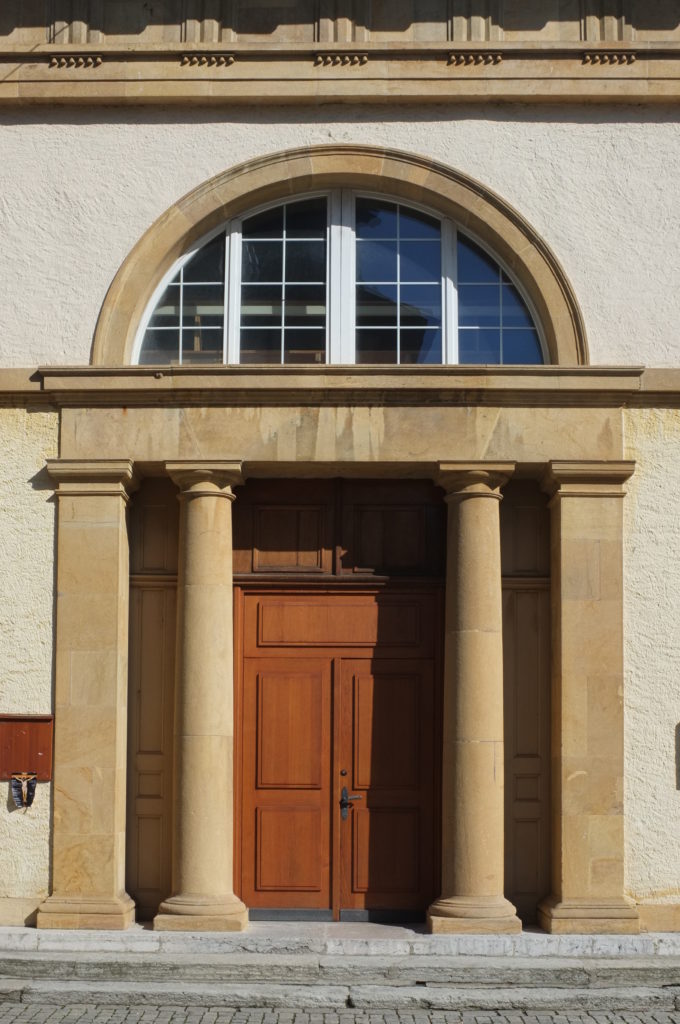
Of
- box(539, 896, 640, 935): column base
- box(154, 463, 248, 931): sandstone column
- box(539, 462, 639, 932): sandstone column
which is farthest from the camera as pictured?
box(154, 463, 248, 931): sandstone column

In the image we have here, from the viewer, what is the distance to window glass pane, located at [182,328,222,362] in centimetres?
1119

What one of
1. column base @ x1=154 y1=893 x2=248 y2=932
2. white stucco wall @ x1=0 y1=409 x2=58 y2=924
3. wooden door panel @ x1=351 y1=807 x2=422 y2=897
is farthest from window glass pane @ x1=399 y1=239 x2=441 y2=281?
column base @ x1=154 y1=893 x2=248 y2=932

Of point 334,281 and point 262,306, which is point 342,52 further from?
Result: point 262,306

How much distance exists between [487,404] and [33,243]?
3738 mm

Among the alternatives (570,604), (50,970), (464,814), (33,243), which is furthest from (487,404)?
(50,970)

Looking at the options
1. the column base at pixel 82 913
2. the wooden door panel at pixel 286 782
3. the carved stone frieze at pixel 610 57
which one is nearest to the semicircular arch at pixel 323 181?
the carved stone frieze at pixel 610 57

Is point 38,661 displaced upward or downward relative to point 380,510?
downward

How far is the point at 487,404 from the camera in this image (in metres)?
10.7

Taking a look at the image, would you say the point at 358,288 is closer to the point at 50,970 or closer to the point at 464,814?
the point at 464,814

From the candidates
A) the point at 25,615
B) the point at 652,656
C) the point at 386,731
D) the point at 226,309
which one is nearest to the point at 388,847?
the point at 386,731

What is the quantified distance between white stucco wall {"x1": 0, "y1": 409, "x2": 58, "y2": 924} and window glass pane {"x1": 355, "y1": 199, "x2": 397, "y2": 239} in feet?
9.41

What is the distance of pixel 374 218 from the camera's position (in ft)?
37.2

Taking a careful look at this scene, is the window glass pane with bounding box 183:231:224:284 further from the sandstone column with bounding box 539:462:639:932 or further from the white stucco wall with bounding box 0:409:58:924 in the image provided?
the sandstone column with bounding box 539:462:639:932

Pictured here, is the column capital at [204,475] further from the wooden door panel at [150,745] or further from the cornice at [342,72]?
the cornice at [342,72]
